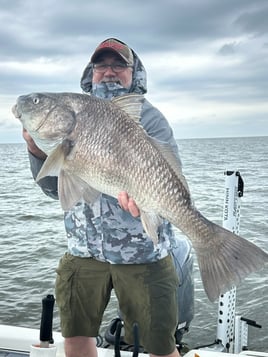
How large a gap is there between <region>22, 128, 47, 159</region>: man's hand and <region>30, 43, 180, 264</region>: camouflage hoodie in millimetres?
51

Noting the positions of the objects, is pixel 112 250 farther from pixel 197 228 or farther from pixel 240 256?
pixel 240 256

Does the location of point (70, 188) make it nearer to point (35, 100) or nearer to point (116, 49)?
point (35, 100)

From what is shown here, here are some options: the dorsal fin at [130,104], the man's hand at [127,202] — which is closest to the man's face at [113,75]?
the dorsal fin at [130,104]

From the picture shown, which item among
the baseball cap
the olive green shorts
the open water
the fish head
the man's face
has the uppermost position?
the baseball cap

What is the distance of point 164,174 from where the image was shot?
108 inches

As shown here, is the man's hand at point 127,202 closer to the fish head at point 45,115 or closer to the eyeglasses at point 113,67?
the fish head at point 45,115

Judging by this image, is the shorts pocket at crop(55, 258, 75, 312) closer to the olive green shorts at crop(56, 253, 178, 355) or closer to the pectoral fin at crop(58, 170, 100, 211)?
the olive green shorts at crop(56, 253, 178, 355)

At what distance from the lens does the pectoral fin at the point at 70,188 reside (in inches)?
109

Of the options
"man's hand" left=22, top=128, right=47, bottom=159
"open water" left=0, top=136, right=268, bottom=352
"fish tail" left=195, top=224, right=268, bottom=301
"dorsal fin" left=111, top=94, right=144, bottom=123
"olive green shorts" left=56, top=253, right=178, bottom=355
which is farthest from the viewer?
"open water" left=0, top=136, right=268, bottom=352

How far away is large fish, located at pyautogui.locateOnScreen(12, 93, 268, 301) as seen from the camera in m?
2.66

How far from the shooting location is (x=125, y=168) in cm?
267

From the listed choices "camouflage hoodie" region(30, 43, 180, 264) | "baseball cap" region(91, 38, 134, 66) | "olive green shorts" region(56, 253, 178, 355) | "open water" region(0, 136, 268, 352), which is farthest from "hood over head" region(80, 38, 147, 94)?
"open water" region(0, 136, 268, 352)

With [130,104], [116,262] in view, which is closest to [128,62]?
[130,104]

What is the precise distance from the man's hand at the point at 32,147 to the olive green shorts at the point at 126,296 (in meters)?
0.75
